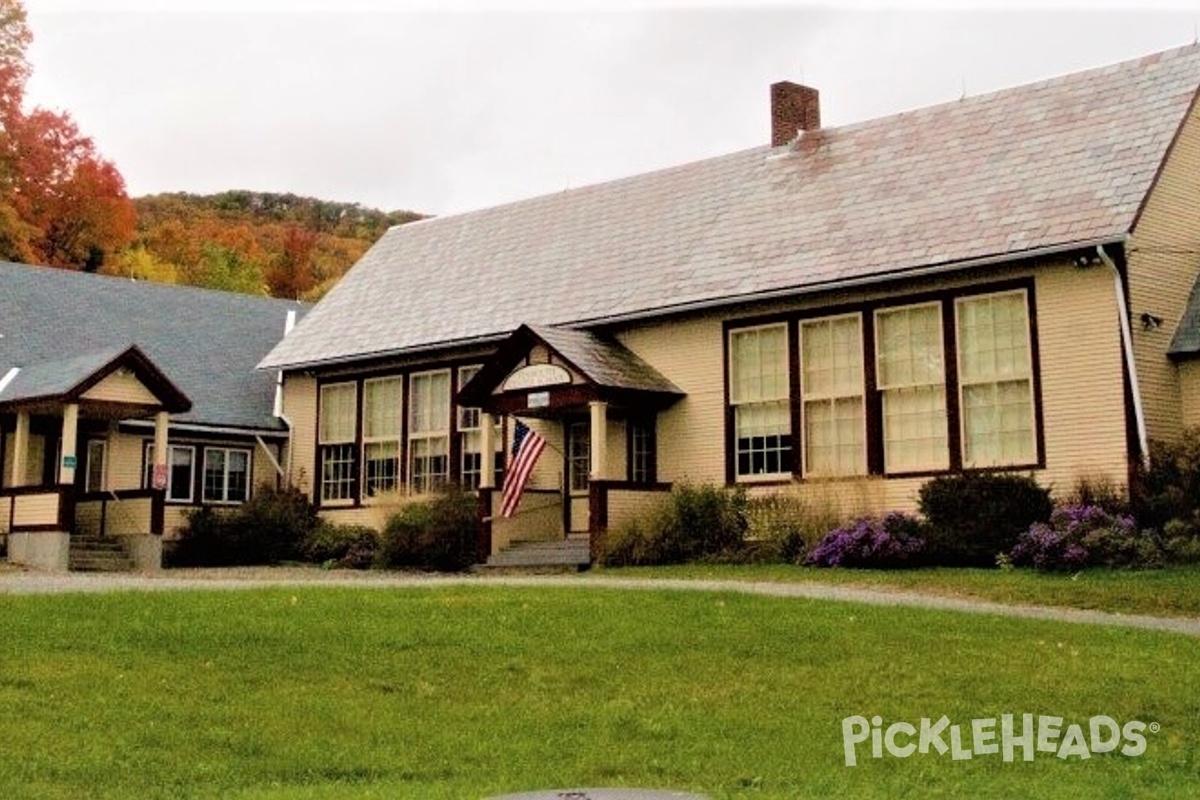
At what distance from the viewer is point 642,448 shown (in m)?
26.7

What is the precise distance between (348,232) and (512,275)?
48.9 m

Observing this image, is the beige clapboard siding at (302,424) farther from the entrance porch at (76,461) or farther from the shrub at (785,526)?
the shrub at (785,526)

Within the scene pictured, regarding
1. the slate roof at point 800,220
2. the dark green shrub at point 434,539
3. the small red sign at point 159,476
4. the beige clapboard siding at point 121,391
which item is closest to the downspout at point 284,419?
the slate roof at point 800,220

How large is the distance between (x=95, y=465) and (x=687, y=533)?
1402 centimetres

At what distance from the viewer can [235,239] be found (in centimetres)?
6762

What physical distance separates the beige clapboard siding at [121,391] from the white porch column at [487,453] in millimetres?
6777

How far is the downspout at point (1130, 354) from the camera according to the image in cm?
2103

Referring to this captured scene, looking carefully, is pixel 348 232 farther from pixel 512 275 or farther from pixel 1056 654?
pixel 1056 654

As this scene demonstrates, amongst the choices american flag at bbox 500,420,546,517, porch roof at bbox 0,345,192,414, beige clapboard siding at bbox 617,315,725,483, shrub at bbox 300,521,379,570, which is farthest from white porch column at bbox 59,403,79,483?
beige clapboard siding at bbox 617,315,725,483

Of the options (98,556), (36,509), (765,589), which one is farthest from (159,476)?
(765,589)

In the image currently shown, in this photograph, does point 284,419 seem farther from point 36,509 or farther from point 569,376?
point 569,376

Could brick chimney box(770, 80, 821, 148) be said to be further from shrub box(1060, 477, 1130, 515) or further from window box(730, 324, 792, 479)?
shrub box(1060, 477, 1130, 515)

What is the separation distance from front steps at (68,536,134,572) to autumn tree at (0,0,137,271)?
2527 centimetres

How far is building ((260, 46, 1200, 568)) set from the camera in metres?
22.0
